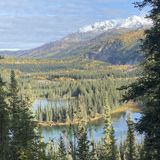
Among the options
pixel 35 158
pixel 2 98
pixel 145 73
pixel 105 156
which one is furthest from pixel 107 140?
pixel 35 158

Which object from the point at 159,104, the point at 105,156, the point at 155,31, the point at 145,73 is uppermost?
the point at 155,31

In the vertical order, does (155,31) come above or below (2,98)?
above

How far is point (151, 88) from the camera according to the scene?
24453 mm

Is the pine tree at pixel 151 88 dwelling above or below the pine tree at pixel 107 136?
above

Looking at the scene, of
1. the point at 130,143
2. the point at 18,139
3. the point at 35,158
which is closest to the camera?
the point at 35,158

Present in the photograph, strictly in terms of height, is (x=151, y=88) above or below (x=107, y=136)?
above

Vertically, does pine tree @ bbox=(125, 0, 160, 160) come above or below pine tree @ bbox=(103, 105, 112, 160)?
above

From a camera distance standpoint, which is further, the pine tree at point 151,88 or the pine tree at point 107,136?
the pine tree at point 107,136

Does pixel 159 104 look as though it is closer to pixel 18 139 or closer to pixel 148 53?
pixel 148 53

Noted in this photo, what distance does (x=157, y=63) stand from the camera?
24.2 metres

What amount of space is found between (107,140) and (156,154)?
203 ft

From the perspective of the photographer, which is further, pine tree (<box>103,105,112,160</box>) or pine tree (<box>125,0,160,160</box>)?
pine tree (<box>103,105,112,160</box>)

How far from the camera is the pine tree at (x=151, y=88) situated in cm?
2406

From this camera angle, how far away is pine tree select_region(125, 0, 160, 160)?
947 inches
